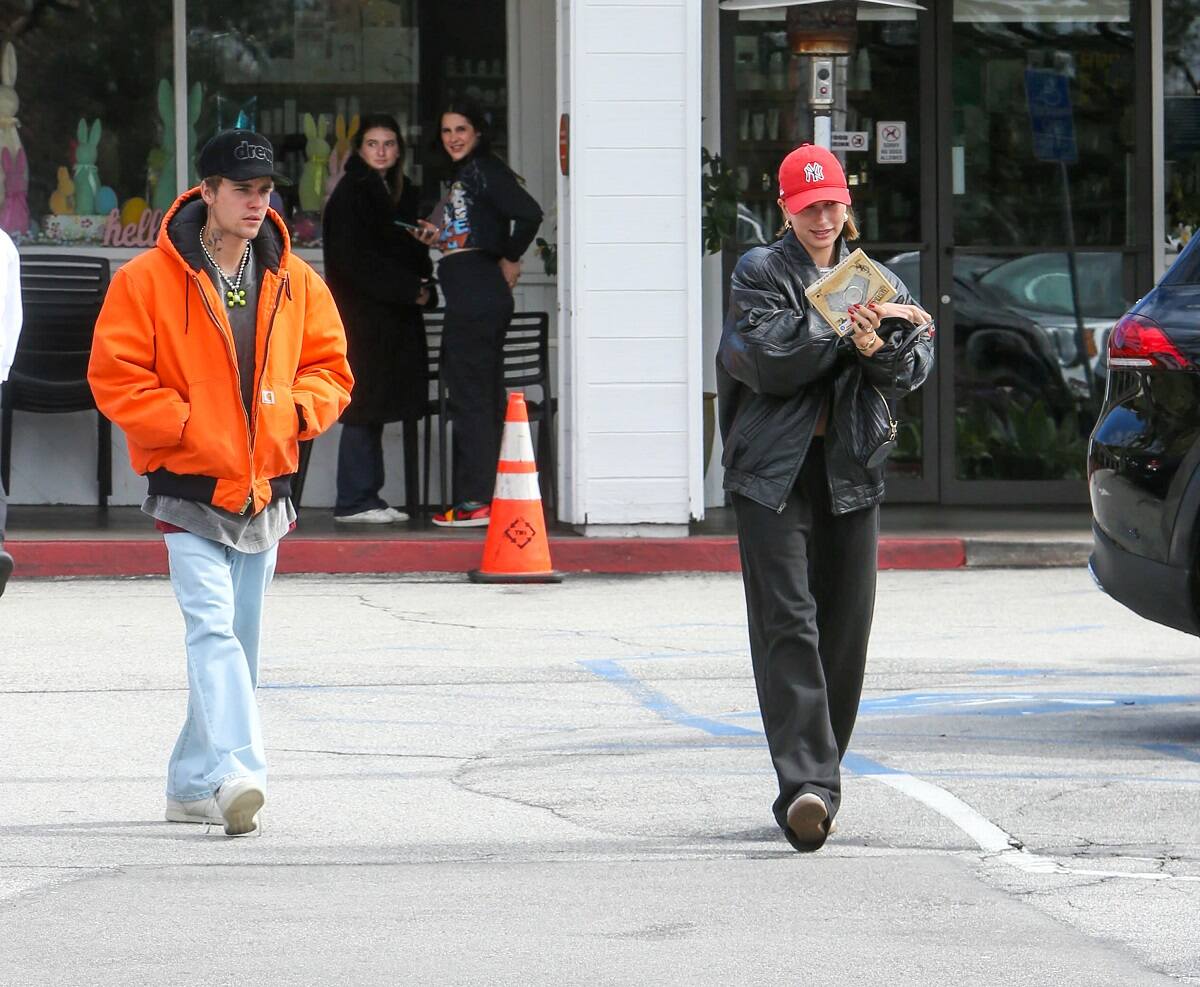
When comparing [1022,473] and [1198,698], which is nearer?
[1198,698]

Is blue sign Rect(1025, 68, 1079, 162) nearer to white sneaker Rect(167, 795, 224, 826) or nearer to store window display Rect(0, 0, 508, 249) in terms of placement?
store window display Rect(0, 0, 508, 249)

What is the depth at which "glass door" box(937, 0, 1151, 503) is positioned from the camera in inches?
553

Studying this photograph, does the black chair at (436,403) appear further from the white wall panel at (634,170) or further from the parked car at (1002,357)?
the parked car at (1002,357)

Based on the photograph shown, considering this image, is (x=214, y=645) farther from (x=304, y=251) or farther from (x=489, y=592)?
(x=304, y=251)

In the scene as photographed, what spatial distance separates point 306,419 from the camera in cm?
636

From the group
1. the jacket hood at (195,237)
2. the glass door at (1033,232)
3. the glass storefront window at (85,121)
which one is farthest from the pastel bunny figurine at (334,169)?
the jacket hood at (195,237)

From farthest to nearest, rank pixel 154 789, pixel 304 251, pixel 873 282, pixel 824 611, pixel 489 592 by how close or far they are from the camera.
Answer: pixel 304 251, pixel 489 592, pixel 154 789, pixel 824 611, pixel 873 282

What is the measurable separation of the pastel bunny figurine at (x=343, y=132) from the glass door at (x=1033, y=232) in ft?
12.0

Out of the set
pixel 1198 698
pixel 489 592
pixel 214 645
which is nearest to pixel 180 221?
pixel 214 645

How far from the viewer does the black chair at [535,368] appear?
43.1 ft

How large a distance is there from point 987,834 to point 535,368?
7441 millimetres

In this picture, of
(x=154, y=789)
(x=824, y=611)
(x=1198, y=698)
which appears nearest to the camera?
(x=824, y=611)

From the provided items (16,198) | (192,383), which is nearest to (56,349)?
(16,198)

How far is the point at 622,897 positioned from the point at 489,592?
19.5 feet
